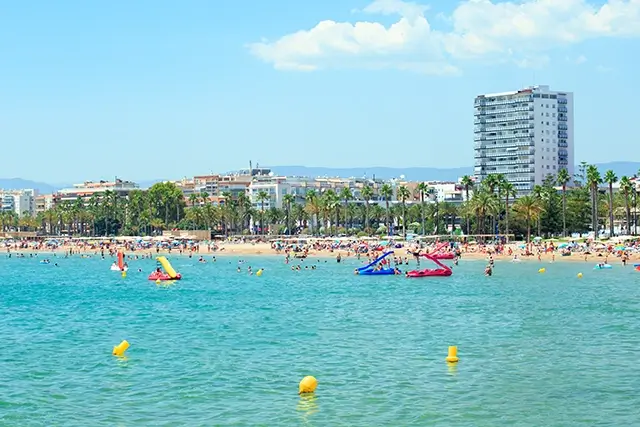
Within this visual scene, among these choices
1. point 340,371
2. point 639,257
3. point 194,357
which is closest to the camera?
point 340,371

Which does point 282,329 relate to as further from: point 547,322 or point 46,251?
point 46,251

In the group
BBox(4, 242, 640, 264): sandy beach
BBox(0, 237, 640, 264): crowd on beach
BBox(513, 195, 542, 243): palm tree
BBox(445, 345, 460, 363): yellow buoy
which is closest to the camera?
BBox(445, 345, 460, 363): yellow buoy

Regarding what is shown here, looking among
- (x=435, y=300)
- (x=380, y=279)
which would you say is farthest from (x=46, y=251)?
(x=435, y=300)

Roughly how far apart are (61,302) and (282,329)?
22.1 metres

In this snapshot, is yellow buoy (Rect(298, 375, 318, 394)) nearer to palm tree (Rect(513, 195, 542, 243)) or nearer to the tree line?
the tree line

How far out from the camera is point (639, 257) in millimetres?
91000

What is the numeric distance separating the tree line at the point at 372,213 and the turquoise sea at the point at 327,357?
60.2 meters

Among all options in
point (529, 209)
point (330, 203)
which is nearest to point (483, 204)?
point (529, 209)

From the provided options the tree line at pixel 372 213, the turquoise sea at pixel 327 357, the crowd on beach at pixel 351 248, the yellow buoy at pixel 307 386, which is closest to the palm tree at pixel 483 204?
the tree line at pixel 372 213

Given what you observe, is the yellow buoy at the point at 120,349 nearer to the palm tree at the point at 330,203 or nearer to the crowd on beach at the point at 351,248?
the crowd on beach at the point at 351,248

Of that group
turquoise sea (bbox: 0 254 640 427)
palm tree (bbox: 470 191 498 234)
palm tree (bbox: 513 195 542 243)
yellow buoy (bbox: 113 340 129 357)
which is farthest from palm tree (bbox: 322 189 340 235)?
yellow buoy (bbox: 113 340 129 357)

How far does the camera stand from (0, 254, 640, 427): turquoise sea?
24.8 m

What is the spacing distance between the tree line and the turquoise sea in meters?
60.2

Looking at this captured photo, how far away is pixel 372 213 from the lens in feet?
584
